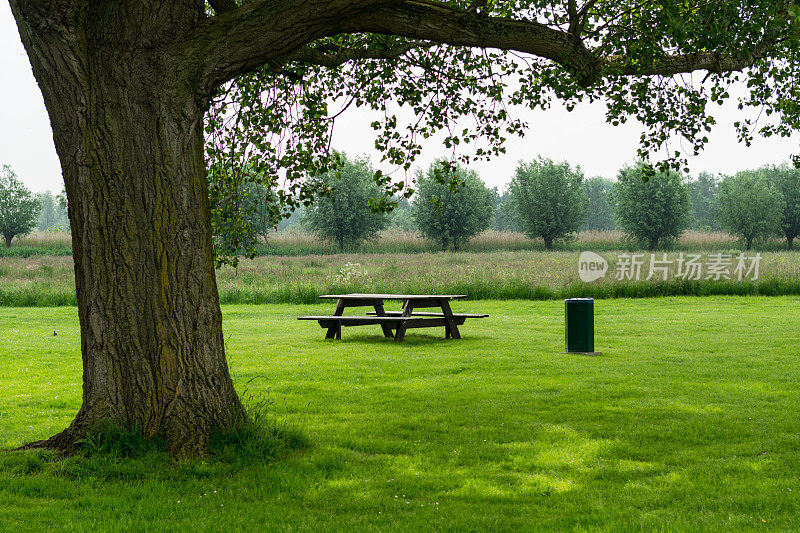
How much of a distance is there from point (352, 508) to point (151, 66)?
4145 millimetres

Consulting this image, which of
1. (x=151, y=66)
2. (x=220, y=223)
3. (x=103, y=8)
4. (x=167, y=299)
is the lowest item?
(x=167, y=299)

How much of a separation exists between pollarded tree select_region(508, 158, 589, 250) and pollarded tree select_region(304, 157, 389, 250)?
14.8 metres

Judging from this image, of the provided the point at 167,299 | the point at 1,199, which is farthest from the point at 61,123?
the point at 1,199

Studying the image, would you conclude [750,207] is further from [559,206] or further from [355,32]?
[355,32]

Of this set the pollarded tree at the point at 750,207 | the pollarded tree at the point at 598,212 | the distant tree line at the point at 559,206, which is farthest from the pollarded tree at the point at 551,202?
the pollarded tree at the point at 598,212

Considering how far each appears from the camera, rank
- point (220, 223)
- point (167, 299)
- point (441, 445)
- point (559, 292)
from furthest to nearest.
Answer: point (559, 292), point (220, 223), point (441, 445), point (167, 299)

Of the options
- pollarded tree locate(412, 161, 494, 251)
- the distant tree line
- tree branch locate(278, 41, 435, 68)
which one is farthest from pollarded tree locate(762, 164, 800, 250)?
tree branch locate(278, 41, 435, 68)

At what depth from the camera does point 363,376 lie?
11.4 m

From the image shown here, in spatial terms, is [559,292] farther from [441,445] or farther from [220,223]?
[441,445]

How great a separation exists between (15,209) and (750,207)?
7176cm

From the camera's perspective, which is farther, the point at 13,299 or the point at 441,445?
the point at 13,299

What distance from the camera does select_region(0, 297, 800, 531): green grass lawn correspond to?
521 centimetres

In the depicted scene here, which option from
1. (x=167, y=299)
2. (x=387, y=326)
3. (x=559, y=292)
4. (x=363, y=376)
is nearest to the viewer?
(x=167, y=299)

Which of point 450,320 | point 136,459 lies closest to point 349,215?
point 450,320
